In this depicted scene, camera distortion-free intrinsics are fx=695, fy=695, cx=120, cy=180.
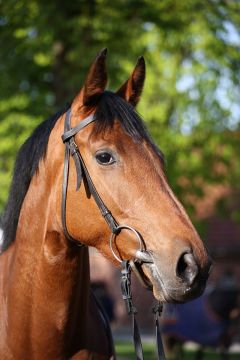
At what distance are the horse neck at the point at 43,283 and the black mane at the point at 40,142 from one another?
2.3 inches

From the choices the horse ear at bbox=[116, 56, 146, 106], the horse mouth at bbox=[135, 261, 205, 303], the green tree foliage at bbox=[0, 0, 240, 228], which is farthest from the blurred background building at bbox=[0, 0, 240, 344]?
the horse mouth at bbox=[135, 261, 205, 303]

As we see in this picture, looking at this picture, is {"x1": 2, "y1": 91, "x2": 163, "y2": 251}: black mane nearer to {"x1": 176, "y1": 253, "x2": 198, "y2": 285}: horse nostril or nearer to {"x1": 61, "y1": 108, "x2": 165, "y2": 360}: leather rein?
{"x1": 61, "y1": 108, "x2": 165, "y2": 360}: leather rein

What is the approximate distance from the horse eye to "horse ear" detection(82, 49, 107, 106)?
1.05 ft

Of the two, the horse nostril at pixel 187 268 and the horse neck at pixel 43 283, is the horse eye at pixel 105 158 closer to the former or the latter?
the horse neck at pixel 43 283

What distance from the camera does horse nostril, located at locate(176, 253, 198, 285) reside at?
2.98 meters

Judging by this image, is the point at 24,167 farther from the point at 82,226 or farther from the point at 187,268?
the point at 187,268

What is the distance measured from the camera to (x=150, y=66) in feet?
50.4

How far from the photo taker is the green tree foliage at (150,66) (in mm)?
12148

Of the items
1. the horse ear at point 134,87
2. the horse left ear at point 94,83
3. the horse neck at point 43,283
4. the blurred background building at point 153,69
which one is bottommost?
the blurred background building at point 153,69

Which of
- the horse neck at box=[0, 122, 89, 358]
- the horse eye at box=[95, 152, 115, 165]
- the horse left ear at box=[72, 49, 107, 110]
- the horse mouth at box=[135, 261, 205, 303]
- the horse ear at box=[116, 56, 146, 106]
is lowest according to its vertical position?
the horse neck at box=[0, 122, 89, 358]

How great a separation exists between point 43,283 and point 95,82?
3.42 ft

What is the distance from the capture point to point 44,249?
139 inches

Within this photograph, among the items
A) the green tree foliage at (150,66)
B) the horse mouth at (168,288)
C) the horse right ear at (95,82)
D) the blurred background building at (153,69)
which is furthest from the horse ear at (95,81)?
the green tree foliage at (150,66)

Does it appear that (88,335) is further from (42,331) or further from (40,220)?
(40,220)
